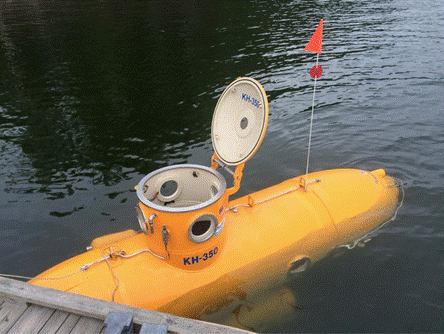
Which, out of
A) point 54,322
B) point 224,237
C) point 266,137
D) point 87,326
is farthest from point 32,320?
point 266,137

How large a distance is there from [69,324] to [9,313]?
682 mm

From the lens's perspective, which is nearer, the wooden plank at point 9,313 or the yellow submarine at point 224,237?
the wooden plank at point 9,313

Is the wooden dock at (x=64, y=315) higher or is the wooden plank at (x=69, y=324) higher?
the wooden dock at (x=64, y=315)

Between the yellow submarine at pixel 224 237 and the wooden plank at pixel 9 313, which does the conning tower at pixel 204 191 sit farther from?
the wooden plank at pixel 9 313

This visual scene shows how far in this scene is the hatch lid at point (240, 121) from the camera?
5.09 m

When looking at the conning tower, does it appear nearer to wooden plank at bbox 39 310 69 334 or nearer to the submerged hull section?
the submerged hull section

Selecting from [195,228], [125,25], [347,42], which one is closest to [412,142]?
[195,228]

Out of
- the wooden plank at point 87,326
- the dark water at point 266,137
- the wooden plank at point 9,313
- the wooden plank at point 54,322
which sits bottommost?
the dark water at point 266,137

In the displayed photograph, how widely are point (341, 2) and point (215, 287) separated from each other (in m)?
29.4

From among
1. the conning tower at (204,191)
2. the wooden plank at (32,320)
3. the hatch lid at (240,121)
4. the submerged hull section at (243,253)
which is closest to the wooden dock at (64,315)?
the wooden plank at (32,320)

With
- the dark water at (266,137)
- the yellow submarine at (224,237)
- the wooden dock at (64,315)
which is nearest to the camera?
the wooden dock at (64,315)

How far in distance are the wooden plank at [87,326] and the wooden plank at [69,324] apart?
40 mm

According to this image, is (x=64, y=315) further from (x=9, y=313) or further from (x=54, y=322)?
(x=9, y=313)

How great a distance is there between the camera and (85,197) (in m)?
8.45
